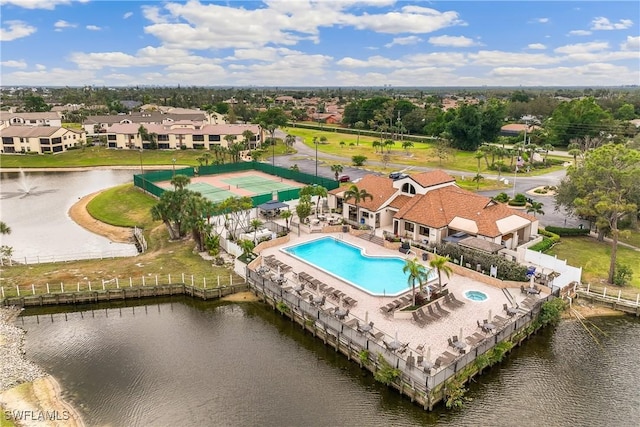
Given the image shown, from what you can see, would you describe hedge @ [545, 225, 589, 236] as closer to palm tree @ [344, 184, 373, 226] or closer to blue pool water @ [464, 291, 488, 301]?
blue pool water @ [464, 291, 488, 301]

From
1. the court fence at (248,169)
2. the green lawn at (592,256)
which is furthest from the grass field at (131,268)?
the green lawn at (592,256)

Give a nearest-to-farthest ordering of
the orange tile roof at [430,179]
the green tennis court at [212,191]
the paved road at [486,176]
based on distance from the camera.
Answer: the orange tile roof at [430,179], the paved road at [486,176], the green tennis court at [212,191]

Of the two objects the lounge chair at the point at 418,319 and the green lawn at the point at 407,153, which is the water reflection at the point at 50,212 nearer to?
the lounge chair at the point at 418,319

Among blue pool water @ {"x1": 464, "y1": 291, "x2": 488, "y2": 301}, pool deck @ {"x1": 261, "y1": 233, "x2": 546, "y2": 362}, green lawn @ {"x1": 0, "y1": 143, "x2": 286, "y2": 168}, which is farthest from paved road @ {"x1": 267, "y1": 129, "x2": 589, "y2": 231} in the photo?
blue pool water @ {"x1": 464, "y1": 291, "x2": 488, "y2": 301}

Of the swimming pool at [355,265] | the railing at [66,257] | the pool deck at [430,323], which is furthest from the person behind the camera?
the railing at [66,257]

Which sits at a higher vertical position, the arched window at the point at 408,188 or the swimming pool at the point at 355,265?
the arched window at the point at 408,188

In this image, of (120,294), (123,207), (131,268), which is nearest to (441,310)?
(120,294)

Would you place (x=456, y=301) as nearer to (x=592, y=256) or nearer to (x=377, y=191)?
(x=592, y=256)
